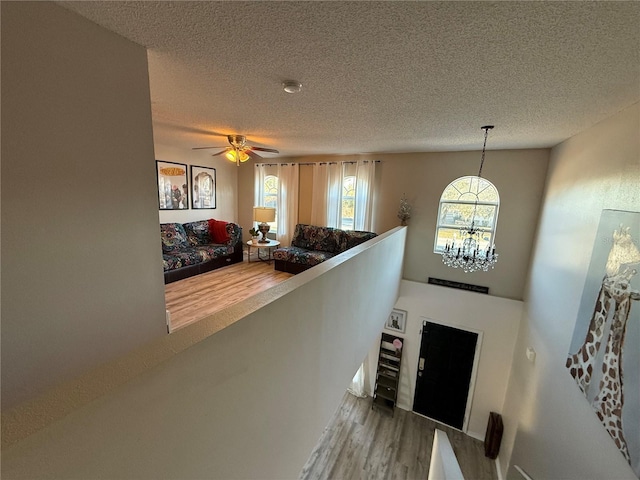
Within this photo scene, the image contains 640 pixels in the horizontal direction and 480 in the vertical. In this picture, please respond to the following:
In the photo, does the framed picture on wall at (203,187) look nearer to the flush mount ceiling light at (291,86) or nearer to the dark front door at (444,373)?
the flush mount ceiling light at (291,86)

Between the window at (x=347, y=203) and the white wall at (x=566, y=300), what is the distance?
2.99 meters

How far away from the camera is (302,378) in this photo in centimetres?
163

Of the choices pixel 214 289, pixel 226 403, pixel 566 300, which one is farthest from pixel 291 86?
pixel 566 300

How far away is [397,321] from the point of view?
205 inches

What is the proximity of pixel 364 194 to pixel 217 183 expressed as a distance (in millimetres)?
3312

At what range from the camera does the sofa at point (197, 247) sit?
4.06m

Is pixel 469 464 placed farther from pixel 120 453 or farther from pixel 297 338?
pixel 120 453

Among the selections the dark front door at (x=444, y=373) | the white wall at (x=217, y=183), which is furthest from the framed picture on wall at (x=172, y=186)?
the dark front door at (x=444, y=373)

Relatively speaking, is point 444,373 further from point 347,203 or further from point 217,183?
point 217,183

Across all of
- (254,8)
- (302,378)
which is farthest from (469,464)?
(254,8)

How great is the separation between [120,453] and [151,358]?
25 centimetres

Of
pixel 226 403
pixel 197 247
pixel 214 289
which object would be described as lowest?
pixel 214 289

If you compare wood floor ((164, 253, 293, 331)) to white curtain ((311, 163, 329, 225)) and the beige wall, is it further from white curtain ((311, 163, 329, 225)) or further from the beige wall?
the beige wall

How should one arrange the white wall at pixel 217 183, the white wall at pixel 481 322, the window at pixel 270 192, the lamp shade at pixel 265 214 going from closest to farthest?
the white wall at pixel 481 322 < the white wall at pixel 217 183 < the lamp shade at pixel 265 214 < the window at pixel 270 192
